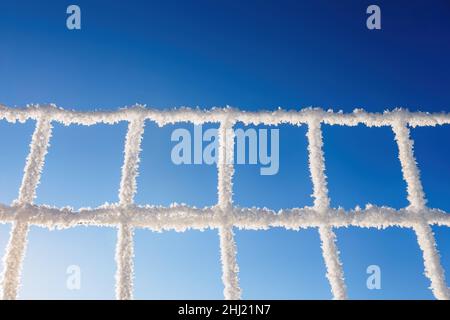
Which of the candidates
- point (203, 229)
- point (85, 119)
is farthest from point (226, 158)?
point (85, 119)

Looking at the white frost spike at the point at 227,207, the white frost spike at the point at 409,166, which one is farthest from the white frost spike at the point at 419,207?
the white frost spike at the point at 227,207

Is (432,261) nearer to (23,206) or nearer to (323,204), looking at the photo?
(323,204)

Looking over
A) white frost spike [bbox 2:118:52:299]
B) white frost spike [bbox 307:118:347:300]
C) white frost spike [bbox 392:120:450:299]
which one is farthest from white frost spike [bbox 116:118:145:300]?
white frost spike [bbox 392:120:450:299]

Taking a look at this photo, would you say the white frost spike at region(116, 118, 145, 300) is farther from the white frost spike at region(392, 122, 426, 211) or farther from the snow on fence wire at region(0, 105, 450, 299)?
the white frost spike at region(392, 122, 426, 211)

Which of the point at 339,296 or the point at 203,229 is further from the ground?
the point at 203,229
